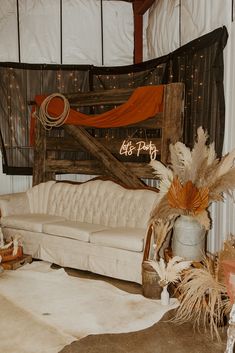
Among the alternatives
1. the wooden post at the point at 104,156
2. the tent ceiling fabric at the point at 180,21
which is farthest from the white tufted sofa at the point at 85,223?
the tent ceiling fabric at the point at 180,21

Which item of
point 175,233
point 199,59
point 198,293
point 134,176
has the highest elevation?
point 199,59

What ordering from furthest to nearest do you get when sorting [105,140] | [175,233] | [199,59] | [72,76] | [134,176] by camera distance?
[72,76], [105,140], [134,176], [199,59], [175,233]

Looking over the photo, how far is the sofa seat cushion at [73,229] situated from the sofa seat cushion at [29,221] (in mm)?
126

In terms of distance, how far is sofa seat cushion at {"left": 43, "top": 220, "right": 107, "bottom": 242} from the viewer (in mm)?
4223

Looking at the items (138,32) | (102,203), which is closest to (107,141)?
(102,203)

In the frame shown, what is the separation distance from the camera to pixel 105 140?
17.4ft

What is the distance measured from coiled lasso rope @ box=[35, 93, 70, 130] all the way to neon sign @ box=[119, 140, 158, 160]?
1.01 metres

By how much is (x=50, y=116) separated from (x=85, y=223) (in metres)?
1.82

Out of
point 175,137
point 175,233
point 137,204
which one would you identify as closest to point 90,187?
point 137,204

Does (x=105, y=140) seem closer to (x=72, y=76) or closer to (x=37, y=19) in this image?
(x=72, y=76)

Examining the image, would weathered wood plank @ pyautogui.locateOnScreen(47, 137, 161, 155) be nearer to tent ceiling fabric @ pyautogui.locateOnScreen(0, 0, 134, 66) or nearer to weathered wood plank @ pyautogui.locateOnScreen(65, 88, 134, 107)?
weathered wood plank @ pyautogui.locateOnScreen(65, 88, 134, 107)

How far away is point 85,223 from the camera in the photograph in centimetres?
470

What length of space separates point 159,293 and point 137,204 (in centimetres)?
120

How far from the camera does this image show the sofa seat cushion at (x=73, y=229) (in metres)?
4.22
